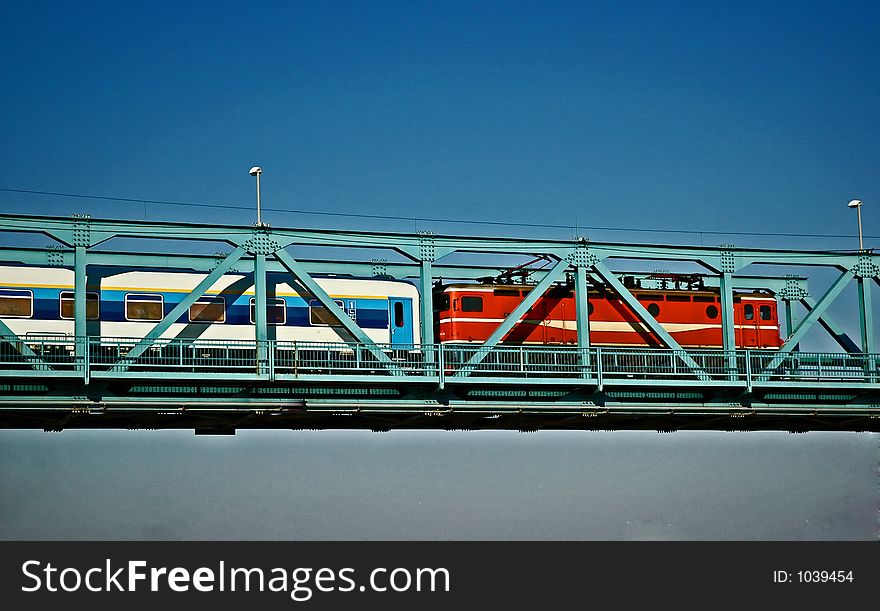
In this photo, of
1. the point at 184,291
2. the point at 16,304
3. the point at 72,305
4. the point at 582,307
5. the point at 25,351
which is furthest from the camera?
the point at 582,307

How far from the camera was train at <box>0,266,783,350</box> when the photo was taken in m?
60.6

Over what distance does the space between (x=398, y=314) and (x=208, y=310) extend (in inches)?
325

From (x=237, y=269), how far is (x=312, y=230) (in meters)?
7.33

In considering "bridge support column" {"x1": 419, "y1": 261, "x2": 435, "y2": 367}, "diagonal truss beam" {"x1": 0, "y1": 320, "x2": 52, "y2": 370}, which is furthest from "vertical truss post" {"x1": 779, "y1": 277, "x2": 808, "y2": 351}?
"diagonal truss beam" {"x1": 0, "y1": 320, "x2": 52, "y2": 370}

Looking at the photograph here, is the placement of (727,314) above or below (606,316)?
below

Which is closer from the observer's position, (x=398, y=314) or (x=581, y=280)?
(x=581, y=280)

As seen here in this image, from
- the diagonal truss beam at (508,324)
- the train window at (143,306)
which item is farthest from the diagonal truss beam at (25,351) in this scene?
the diagonal truss beam at (508,324)

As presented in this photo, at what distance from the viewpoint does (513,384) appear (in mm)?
59219

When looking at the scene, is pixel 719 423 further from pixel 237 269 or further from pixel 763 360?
pixel 237 269

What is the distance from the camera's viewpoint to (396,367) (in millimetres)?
57500

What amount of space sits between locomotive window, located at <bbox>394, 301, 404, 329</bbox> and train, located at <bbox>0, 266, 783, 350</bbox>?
0.04 m

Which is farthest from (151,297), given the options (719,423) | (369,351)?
(719,423)

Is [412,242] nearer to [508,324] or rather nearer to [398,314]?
[508,324]

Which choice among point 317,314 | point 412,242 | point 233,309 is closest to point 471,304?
point 317,314
